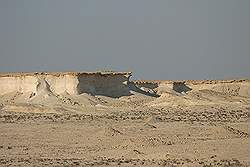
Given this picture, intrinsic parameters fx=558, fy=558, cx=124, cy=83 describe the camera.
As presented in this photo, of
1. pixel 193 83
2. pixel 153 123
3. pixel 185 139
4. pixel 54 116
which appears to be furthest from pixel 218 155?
pixel 193 83

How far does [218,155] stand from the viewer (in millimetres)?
15805

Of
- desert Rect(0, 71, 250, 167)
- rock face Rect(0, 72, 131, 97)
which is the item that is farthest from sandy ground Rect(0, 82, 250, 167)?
rock face Rect(0, 72, 131, 97)

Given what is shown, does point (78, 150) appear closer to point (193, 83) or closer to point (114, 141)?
point (114, 141)

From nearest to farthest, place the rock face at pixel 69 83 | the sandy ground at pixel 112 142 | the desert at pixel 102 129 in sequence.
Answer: the sandy ground at pixel 112 142 → the desert at pixel 102 129 → the rock face at pixel 69 83

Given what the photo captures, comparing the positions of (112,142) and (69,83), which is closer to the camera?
(112,142)

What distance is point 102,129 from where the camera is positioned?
22.9 metres

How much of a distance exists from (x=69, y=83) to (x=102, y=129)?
72.5ft

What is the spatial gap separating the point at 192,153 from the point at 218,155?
0.77 m

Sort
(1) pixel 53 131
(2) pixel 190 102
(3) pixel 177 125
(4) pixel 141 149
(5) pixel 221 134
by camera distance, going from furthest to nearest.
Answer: (2) pixel 190 102 → (3) pixel 177 125 → (1) pixel 53 131 → (5) pixel 221 134 → (4) pixel 141 149

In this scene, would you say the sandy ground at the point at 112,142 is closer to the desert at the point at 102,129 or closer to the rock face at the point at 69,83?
the desert at the point at 102,129

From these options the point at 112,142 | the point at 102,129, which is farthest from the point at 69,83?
the point at 112,142

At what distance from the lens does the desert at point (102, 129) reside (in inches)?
611

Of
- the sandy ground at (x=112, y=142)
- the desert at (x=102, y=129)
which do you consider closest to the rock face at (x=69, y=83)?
the desert at (x=102, y=129)

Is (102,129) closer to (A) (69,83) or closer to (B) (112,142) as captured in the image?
(B) (112,142)
